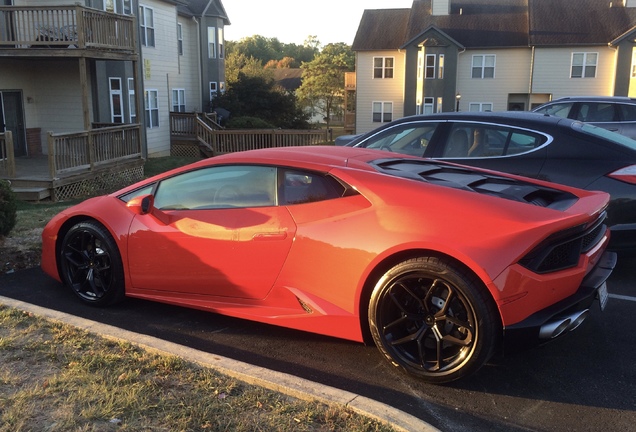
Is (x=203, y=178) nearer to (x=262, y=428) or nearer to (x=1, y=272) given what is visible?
(x=262, y=428)

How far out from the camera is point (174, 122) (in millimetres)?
27094

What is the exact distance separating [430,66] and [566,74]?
29.1 feet

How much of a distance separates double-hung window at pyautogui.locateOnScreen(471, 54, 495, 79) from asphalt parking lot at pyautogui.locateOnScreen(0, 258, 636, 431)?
121 ft

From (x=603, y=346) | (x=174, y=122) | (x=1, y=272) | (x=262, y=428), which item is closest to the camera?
(x=262, y=428)

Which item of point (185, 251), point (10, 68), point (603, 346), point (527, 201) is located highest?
point (10, 68)

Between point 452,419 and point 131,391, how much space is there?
73.8 inches

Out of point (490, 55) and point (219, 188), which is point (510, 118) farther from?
point (490, 55)

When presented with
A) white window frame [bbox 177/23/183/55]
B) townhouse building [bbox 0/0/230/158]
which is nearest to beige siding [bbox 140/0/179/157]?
townhouse building [bbox 0/0/230/158]

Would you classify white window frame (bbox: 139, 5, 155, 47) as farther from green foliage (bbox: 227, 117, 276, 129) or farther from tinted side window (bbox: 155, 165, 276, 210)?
tinted side window (bbox: 155, 165, 276, 210)

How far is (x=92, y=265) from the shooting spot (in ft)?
17.1

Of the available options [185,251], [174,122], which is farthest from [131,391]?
[174,122]

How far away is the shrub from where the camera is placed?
693 centimetres

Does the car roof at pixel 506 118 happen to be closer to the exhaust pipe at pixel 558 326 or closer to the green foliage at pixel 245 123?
the exhaust pipe at pixel 558 326

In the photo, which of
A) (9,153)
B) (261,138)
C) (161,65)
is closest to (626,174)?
(9,153)
